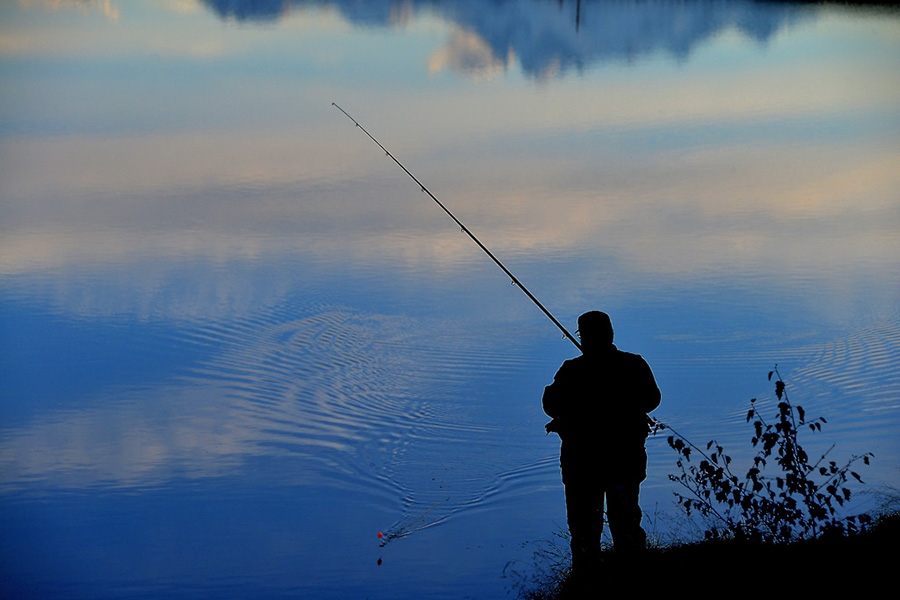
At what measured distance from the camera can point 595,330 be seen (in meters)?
3.56

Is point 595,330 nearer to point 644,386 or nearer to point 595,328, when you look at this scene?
point 595,328

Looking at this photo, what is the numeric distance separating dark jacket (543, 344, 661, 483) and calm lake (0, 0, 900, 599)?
33.9 inches

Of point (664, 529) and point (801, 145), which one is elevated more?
point (664, 529)

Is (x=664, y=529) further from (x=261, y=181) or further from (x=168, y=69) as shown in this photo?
(x=168, y=69)

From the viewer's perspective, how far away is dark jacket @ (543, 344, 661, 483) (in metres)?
3.62

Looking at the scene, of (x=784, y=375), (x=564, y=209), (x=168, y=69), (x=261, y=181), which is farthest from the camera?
(x=168, y=69)

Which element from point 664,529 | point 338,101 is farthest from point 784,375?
point 338,101

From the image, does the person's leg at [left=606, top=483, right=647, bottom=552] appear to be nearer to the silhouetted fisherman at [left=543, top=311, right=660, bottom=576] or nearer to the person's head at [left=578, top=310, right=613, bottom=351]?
the silhouetted fisherman at [left=543, top=311, right=660, bottom=576]

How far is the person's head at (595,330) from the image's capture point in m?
3.55

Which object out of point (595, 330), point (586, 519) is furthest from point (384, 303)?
point (595, 330)

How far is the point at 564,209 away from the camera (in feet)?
33.6

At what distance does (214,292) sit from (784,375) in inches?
165

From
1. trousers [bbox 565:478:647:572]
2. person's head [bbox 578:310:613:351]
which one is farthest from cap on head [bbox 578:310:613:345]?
trousers [bbox 565:478:647:572]

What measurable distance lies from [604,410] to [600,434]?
0.09 m
